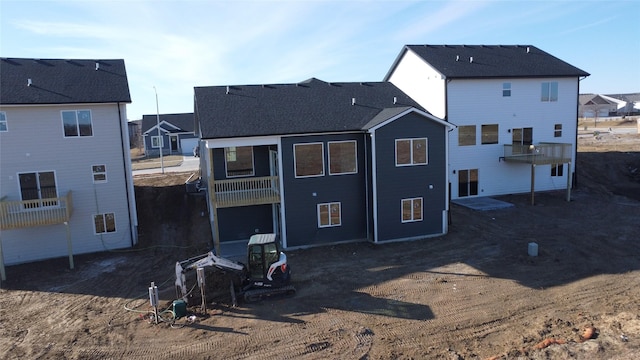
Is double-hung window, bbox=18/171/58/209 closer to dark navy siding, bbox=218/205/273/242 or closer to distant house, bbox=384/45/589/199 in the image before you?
dark navy siding, bbox=218/205/273/242

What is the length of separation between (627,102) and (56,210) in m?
115

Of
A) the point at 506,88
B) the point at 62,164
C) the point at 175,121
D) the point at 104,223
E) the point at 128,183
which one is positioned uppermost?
the point at 175,121

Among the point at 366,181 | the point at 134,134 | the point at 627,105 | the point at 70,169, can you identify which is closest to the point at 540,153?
the point at 366,181

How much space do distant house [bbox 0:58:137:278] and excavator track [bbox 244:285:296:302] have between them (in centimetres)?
1006

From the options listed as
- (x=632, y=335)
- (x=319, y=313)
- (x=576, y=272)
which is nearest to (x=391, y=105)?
(x=576, y=272)

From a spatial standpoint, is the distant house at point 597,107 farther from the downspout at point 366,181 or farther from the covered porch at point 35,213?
the covered porch at point 35,213

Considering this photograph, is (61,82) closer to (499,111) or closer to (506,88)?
(499,111)

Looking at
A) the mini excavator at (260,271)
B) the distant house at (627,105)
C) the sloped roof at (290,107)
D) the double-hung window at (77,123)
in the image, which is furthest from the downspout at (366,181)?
the distant house at (627,105)

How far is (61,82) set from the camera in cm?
2164

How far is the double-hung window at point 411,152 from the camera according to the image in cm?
2111

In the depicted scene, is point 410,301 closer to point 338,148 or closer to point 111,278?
point 338,148

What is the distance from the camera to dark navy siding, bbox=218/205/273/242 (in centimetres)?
2214

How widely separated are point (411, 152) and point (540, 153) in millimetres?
12154

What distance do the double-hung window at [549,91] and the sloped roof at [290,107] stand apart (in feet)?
34.9
